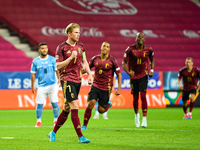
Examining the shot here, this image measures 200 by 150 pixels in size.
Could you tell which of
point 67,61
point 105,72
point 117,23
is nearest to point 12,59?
point 117,23

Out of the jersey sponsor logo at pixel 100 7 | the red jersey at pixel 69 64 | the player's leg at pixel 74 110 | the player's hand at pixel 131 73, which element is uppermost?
the jersey sponsor logo at pixel 100 7

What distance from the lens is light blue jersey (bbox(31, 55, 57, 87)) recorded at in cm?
893

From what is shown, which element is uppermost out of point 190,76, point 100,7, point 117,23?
point 100,7

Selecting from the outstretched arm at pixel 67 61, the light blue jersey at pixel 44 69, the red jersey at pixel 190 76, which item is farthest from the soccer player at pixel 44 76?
the red jersey at pixel 190 76

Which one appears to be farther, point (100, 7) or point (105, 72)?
point (100, 7)

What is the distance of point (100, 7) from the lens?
24703 millimetres

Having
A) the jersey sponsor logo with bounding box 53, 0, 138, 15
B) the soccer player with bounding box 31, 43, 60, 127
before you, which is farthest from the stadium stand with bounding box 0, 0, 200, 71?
the soccer player with bounding box 31, 43, 60, 127

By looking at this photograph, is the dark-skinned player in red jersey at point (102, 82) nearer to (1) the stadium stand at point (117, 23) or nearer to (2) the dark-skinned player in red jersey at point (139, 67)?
(2) the dark-skinned player in red jersey at point (139, 67)

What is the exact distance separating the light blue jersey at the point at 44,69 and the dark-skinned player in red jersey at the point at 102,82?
1.13 metres

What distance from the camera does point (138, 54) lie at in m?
8.99

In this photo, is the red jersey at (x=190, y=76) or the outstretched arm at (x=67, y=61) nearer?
the outstretched arm at (x=67, y=61)

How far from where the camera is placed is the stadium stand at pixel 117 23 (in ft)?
74.7

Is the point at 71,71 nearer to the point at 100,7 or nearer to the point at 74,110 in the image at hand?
the point at 74,110

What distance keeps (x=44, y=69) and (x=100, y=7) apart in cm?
1641
